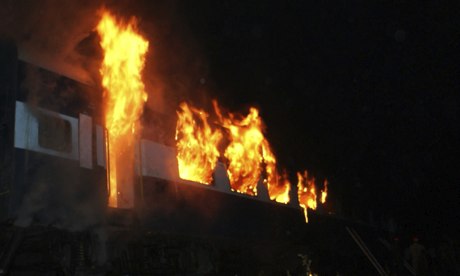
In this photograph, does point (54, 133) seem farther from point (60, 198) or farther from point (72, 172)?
point (60, 198)

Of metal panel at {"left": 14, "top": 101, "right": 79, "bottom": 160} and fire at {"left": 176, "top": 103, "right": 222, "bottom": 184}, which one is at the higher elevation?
fire at {"left": 176, "top": 103, "right": 222, "bottom": 184}

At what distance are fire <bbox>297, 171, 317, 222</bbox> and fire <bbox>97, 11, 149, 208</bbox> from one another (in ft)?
32.0

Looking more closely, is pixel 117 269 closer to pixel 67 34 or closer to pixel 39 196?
pixel 39 196

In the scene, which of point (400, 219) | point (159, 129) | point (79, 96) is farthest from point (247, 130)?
point (400, 219)

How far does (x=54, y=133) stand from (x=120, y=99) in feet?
6.74

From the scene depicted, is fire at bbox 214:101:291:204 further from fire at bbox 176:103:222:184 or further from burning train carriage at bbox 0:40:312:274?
burning train carriage at bbox 0:40:312:274

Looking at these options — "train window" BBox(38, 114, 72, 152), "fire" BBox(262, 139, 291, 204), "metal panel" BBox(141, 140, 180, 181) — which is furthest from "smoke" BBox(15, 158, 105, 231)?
"fire" BBox(262, 139, 291, 204)

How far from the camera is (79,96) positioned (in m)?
8.94

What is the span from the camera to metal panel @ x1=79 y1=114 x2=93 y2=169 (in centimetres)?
848

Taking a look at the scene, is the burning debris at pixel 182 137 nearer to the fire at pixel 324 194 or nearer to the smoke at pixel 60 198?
the smoke at pixel 60 198

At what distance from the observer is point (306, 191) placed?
18766 millimetres

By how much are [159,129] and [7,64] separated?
413cm

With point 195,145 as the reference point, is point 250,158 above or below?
above

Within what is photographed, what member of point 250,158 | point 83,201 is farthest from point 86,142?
point 250,158
